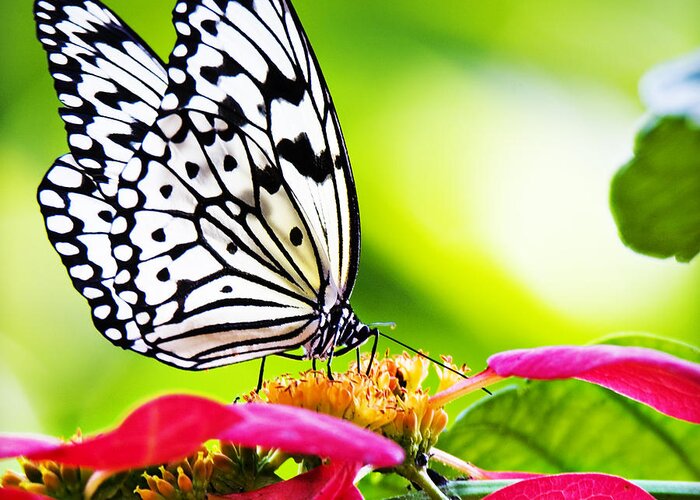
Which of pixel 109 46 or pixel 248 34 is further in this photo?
pixel 109 46

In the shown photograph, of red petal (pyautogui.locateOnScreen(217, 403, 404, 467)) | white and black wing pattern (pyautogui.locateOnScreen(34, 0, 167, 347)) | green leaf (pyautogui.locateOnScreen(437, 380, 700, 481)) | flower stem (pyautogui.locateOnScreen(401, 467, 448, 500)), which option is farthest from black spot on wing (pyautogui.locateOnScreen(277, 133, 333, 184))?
red petal (pyautogui.locateOnScreen(217, 403, 404, 467))

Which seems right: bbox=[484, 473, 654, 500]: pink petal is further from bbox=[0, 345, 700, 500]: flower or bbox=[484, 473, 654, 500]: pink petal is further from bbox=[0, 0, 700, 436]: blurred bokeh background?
bbox=[0, 0, 700, 436]: blurred bokeh background

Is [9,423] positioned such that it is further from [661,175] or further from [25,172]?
[661,175]

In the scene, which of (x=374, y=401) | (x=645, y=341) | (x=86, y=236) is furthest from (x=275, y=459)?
(x=86, y=236)

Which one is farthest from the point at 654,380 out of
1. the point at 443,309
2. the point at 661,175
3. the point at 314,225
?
the point at 443,309

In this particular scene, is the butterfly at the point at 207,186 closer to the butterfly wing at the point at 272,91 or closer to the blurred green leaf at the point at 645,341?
the butterfly wing at the point at 272,91

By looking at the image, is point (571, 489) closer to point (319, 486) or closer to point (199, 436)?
point (319, 486)
